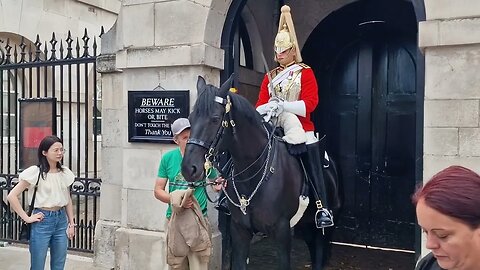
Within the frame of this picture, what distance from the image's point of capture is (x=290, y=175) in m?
4.31

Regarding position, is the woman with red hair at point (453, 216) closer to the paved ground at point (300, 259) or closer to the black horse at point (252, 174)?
the black horse at point (252, 174)

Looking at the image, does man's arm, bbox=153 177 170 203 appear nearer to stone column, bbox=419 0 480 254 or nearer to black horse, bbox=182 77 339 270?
black horse, bbox=182 77 339 270

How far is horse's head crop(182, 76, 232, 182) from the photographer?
3.43 m

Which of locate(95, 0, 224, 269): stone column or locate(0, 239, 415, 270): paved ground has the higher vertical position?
locate(95, 0, 224, 269): stone column

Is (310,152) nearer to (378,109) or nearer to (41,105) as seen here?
(378,109)

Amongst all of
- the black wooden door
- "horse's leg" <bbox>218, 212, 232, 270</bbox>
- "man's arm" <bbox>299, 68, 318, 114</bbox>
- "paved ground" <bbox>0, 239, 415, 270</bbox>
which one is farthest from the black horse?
the black wooden door

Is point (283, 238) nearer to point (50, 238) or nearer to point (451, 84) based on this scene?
point (451, 84)

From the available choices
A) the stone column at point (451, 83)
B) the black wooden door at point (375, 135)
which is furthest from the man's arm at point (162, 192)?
the black wooden door at point (375, 135)

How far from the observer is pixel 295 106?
14.6 ft

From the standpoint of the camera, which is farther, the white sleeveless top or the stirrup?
the white sleeveless top

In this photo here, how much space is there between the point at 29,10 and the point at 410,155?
9952 mm

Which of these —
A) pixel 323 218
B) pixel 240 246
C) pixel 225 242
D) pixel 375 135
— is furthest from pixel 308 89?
pixel 375 135

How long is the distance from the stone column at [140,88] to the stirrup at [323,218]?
1.57 metres

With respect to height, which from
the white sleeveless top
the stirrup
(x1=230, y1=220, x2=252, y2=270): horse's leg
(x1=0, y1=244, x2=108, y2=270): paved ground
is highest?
the white sleeveless top
